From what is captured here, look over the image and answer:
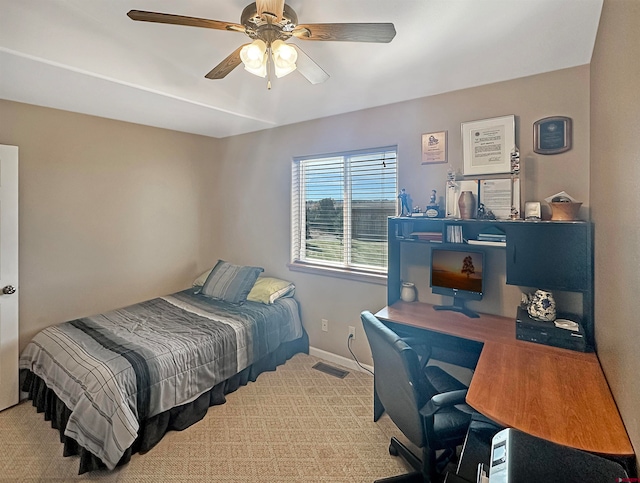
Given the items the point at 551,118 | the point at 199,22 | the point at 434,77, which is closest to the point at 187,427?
the point at 199,22

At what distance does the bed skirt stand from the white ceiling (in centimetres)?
210

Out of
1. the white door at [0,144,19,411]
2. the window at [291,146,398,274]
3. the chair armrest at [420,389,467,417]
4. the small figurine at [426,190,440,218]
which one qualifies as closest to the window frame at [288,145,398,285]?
the window at [291,146,398,274]

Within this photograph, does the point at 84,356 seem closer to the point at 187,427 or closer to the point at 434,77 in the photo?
the point at 187,427

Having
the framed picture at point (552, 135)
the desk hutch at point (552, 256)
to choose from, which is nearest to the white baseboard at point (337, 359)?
the desk hutch at point (552, 256)

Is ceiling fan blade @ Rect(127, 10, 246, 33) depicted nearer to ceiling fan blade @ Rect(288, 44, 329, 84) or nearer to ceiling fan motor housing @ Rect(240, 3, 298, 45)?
ceiling fan motor housing @ Rect(240, 3, 298, 45)

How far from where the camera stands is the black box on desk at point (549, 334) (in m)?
1.78

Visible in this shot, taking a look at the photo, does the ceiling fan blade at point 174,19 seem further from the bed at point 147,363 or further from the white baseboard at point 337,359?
the white baseboard at point 337,359

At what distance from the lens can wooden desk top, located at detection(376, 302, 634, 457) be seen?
1.13 meters

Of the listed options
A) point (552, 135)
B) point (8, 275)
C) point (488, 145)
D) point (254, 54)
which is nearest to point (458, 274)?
point (488, 145)

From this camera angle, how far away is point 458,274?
7.78ft

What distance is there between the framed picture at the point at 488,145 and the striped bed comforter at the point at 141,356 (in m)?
2.06

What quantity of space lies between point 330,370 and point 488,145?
2278mm

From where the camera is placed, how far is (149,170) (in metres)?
3.44

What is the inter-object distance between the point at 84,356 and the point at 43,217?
1320 mm
